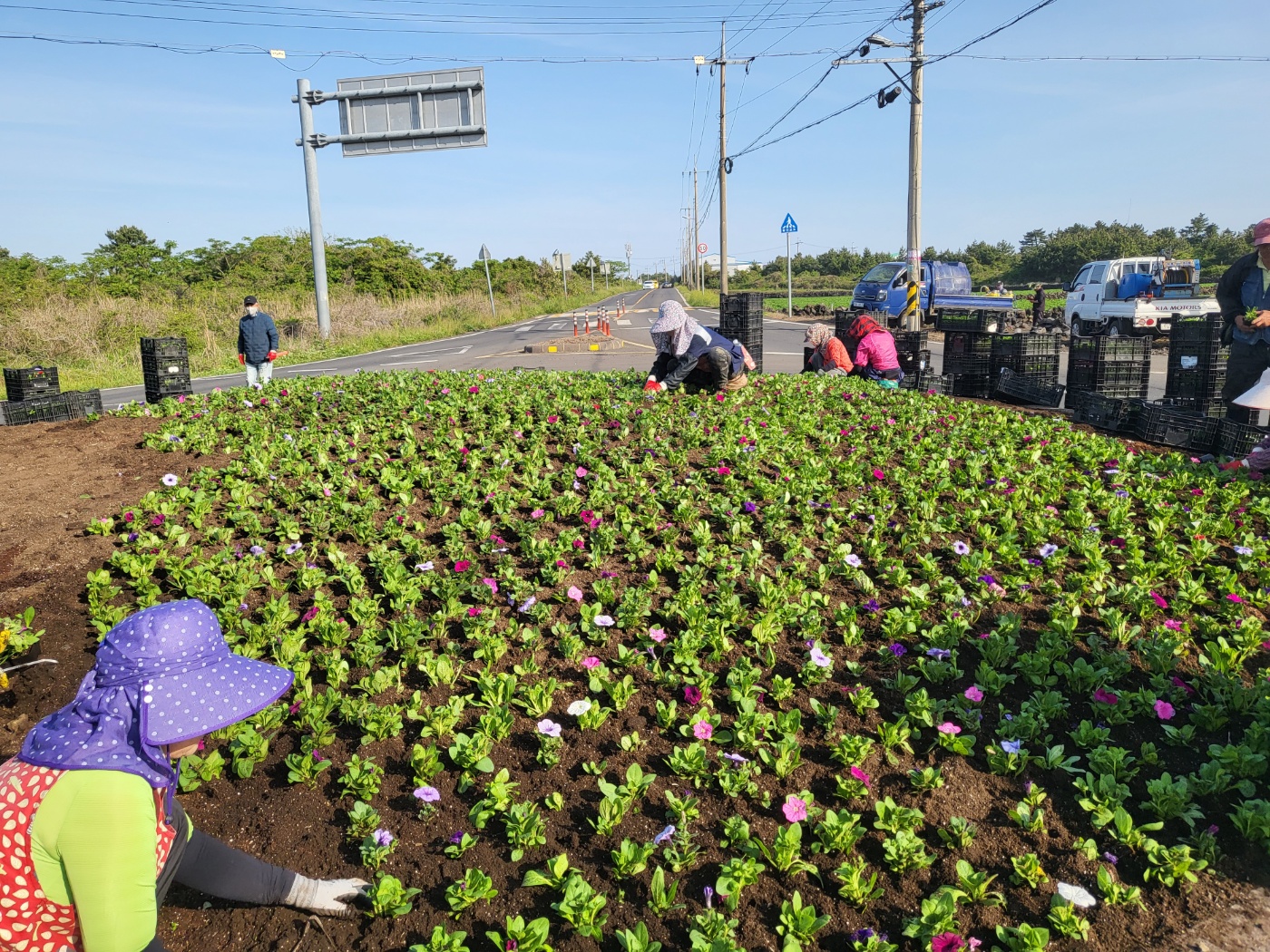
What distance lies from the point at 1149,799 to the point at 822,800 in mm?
1069

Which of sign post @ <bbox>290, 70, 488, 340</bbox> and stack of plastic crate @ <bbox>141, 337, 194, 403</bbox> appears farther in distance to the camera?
sign post @ <bbox>290, 70, 488, 340</bbox>

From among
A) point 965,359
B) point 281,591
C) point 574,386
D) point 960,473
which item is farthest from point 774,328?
point 281,591

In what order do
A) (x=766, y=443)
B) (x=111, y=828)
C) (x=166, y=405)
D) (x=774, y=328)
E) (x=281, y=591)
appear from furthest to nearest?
(x=774, y=328) < (x=166, y=405) < (x=766, y=443) < (x=281, y=591) < (x=111, y=828)

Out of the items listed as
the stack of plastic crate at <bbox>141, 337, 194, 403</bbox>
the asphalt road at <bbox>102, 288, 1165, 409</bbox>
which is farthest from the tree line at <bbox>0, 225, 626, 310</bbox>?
the stack of plastic crate at <bbox>141, 337, 194, 403</bbox>

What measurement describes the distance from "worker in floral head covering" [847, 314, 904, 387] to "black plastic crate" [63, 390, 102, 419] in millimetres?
8556

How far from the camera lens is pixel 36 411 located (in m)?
9.17

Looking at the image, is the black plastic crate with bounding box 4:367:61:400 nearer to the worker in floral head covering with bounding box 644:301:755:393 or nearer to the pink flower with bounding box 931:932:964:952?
the worker in floral head covering with bounding box 644:301:755:393

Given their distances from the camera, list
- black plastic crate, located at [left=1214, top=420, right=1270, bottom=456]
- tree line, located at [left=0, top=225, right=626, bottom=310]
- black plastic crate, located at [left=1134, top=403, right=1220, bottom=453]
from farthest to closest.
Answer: tree line, located at [left=0, top=225, right=626, bottom=310] → black plastic crate, located at [left=1134, top=403, right=1220, bottom=453] → black plastic crate, located at [left=1214, top=420, right=1270, bottom=456]

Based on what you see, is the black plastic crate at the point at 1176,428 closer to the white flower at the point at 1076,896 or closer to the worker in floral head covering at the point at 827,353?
the worker in floral head covering at the point at 827,353

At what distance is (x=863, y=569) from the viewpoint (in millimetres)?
4367

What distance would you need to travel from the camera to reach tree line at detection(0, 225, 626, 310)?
33.4 meters

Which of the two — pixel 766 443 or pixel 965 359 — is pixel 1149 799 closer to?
pixel 766 443

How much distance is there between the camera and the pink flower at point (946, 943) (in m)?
2.19

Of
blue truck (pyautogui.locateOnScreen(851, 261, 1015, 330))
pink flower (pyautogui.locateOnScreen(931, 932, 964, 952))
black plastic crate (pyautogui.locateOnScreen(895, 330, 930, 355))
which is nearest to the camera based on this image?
pink flower (pyautogui.locateOnScreen(931, 932, 964, 952))
